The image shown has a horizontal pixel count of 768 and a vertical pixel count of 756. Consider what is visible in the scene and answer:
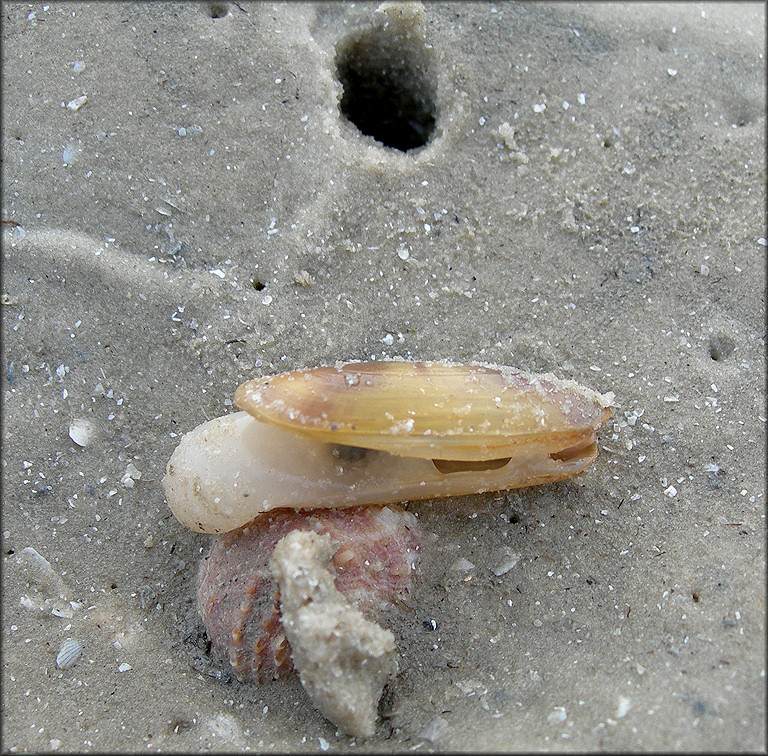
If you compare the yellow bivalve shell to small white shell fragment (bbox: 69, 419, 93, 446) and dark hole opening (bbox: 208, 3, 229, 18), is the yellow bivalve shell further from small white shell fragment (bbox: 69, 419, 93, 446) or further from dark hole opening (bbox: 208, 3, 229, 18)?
dark hole opening (bbox: 208, 3, 229, 18)

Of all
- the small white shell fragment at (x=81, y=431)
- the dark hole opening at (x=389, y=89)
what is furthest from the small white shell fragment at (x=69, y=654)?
the dark hole opening at (x=389, y=89)

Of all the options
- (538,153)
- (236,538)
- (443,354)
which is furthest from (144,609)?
(538,153)

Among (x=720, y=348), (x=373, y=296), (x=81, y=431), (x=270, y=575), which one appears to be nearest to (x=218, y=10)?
(x=373, y=296)

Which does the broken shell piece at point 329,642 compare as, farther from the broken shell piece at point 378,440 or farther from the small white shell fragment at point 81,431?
the small white shell fragment at point 81,431

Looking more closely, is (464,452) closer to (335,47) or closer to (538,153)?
(538,153)

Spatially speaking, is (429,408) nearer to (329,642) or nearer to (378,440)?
(378,440)

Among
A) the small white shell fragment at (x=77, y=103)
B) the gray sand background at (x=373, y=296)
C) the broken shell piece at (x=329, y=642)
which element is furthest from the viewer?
the small white shell fragment at (x=77, y=103)
